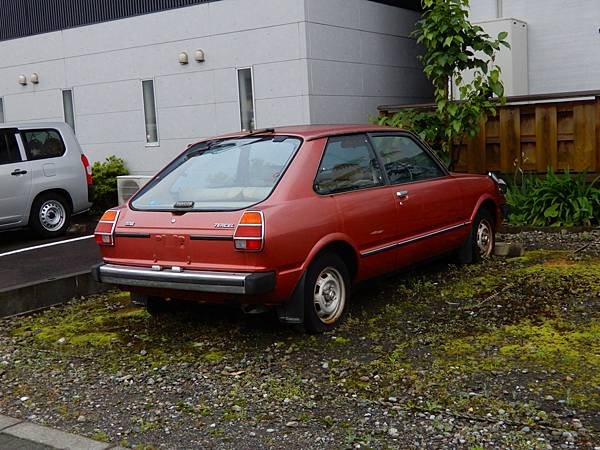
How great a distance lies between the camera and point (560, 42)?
1326 cm

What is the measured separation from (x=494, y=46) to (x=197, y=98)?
608 centimetres

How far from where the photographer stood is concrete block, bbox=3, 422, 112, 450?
4.35 m

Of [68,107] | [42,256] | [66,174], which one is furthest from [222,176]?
[68,107]

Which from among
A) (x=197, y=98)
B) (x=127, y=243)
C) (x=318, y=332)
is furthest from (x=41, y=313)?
(x=197, y=98)

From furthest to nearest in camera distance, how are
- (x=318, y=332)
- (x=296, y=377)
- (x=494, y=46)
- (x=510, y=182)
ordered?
(x=510, y=182)
(x=494, y=46)
(x=318, y=332)
(x=296, y=377)

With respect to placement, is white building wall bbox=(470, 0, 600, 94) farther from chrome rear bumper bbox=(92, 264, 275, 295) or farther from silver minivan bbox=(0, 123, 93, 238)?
chrome rear bumper bbox=(92, 264, 275, 295)

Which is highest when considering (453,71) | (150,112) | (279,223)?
(453,71)

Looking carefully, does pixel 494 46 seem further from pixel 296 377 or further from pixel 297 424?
pixel 297 424

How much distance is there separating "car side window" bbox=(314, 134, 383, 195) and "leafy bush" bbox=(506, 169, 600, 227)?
4.46m

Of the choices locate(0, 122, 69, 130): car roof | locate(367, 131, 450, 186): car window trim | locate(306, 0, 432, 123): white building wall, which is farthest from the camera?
locate(306, 0, 432, 123): white building wall

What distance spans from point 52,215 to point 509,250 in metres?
6.86

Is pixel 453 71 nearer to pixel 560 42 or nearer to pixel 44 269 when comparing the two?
pixel 560 42

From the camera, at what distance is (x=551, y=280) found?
7.41 metres

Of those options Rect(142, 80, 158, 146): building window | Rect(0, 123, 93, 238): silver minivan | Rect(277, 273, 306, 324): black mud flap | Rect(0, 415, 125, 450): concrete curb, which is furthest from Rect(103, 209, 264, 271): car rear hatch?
Rect(142, 80, 158, 146): building window
